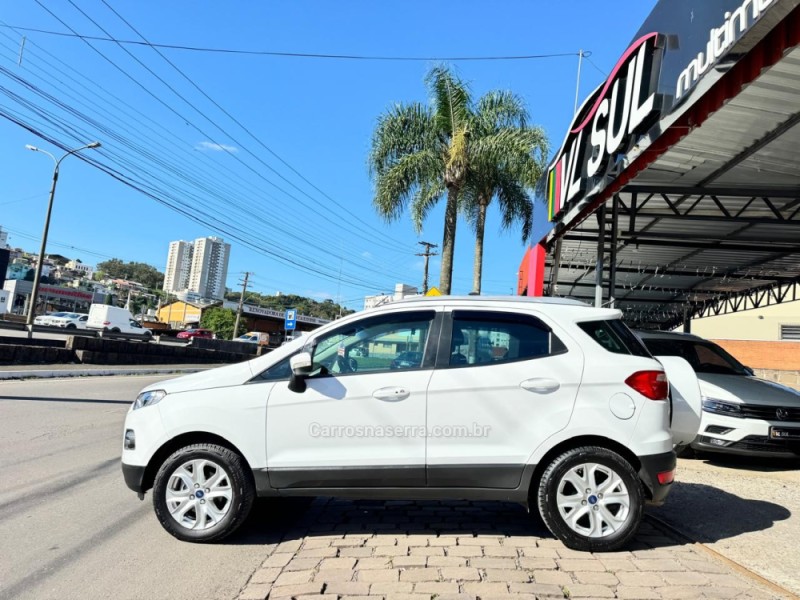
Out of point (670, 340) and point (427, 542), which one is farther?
point (670, 340)

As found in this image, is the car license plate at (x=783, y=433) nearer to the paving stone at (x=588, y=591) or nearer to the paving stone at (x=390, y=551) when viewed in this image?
the paving stone at (x=588, y=591)

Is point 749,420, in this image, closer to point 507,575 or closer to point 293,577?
point 507,575

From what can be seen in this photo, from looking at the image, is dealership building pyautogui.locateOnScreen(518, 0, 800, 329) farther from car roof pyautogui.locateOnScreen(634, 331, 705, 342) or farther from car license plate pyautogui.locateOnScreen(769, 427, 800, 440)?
car license plate pyautogui.locateOnScreen(769, 427, 800, 440)

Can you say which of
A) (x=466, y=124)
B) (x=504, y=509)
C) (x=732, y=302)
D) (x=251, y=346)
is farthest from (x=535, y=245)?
(x=251, y=346)

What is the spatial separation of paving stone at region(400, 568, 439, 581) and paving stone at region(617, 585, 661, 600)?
1.12 m

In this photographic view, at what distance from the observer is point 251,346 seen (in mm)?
40000

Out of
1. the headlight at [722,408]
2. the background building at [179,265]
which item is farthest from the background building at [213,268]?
the headlight at [722,408]

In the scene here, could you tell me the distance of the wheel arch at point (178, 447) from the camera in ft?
14.4

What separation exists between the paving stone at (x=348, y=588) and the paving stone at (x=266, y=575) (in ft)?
1.33

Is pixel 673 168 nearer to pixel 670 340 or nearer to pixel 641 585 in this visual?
pixel 670 340

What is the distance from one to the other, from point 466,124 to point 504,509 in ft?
45.5

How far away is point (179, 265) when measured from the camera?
12875 centimetres

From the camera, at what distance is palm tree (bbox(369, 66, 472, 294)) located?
57.0 ft

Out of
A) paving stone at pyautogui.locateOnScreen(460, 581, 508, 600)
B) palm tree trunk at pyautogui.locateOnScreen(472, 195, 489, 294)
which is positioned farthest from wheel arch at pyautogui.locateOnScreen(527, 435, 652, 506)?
palm tree trunk at pyautogui.locateOnScreen(472, 195, 489, 294)
